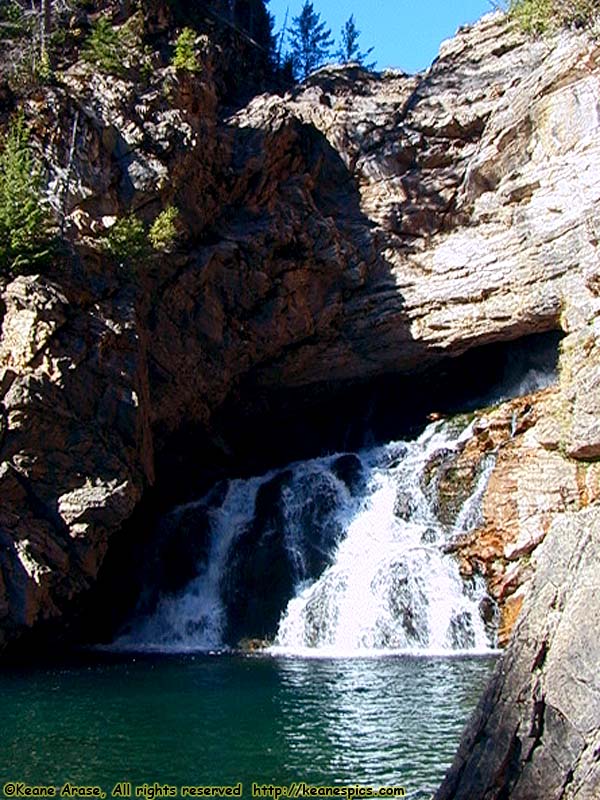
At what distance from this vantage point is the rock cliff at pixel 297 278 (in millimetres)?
21531

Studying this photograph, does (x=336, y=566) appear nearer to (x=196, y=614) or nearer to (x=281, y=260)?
(x=196, y=614)

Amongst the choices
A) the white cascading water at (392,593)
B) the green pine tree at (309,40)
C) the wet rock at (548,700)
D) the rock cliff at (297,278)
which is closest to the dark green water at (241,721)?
the white cascading water at (392,593)

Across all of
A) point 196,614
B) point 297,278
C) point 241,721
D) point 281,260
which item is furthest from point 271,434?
point 241,721

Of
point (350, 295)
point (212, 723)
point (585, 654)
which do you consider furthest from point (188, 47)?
point (585, 654)

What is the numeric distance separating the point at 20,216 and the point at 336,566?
13.3m

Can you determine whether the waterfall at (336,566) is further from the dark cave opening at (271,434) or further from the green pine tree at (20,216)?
the green pine tree at (20,216)

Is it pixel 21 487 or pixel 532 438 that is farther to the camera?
pixel 532 438

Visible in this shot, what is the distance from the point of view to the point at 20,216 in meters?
23.0

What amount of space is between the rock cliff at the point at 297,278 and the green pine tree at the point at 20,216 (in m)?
0.80

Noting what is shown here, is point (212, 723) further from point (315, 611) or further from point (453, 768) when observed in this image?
point (315, 611)

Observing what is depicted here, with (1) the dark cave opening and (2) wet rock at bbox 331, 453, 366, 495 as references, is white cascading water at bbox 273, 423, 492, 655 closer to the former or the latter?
(2) wet rock at bbox 331, 453, 366, 495

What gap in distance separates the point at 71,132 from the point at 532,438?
689 inches

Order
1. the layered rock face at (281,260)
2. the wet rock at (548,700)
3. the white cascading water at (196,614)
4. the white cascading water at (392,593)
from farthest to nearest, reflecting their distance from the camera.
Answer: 1. the white cascading water at (196,614)
2. the white cascading water at (392,593)
3. the layered rock face at (281,260)
4. the wet rock at (548,700)

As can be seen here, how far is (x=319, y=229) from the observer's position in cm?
3119
